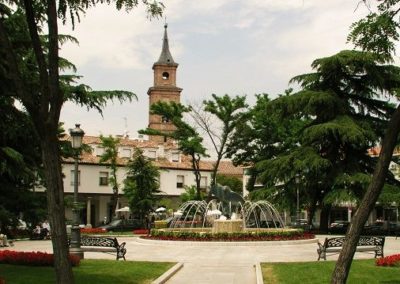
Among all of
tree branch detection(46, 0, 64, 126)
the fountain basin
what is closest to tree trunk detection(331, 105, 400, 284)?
tree branch detection(46, 0, 64, 126)

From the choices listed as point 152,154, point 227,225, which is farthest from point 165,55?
point 227,225

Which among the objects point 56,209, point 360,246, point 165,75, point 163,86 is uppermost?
point 165,75

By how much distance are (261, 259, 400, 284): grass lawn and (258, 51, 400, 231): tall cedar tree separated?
18.0 metres

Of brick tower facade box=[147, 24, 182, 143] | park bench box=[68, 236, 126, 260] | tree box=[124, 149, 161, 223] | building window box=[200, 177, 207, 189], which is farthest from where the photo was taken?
brick tower facade box=[147, 24, 182, 143]

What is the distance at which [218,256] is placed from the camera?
20188 millimetres

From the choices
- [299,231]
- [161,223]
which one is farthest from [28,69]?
[161,223]

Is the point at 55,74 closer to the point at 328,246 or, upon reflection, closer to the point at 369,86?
the point at 328,246

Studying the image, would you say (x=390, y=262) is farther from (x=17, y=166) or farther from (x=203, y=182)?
(x=203, y=182)

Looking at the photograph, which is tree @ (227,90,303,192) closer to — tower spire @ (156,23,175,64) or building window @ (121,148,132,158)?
building window @ (121,148,132,158)

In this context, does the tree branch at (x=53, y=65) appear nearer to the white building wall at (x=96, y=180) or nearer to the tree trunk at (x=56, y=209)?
the tree trunk at (x=56, y=209)

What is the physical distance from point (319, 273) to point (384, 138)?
6.54 meters

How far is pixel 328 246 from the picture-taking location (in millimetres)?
18375

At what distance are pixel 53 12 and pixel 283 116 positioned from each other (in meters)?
29.9

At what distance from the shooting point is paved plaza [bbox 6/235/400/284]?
48.1 feet
